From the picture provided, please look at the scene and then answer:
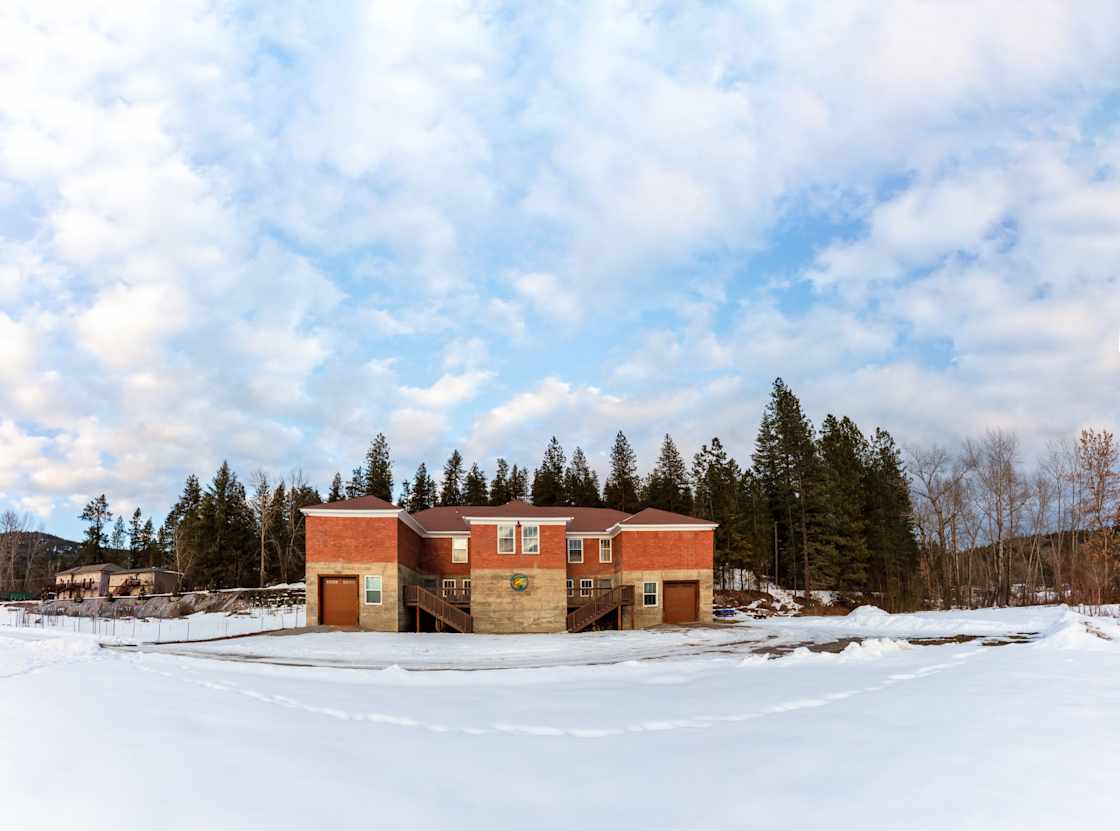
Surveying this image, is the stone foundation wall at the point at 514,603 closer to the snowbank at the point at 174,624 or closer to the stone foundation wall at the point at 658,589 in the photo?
the stone foundation wall at the point at 658,589

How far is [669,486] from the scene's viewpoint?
84.7m

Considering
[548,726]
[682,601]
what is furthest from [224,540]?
[548,726]

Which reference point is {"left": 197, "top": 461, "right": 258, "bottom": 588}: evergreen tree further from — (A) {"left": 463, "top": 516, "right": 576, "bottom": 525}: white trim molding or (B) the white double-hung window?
(A) {"left": 463, "top": 516, "right": 576, "bottom": 525}: white trim molding

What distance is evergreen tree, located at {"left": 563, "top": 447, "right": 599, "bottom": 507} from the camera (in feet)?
286

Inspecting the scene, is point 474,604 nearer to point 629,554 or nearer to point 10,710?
point 629,554

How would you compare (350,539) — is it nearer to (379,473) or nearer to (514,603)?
(514,603)

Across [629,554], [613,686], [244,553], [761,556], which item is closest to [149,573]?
[244,553]

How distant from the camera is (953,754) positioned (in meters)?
7.43

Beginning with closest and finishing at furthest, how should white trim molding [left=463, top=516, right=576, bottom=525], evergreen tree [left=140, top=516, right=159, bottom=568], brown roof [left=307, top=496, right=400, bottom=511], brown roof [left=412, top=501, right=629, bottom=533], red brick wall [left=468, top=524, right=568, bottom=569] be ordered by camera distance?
brown roof [left=307, top=496, right=400, bottom=511], red brick wall [left=468, top=524, right=568, bottom=569], white trim molding [left=463, top=516, right=576, bottom=525], brown roof [left=412, top=501, right=629, bottom=533], evergreen tree [left=140, top=516, right=159, bottom=568]

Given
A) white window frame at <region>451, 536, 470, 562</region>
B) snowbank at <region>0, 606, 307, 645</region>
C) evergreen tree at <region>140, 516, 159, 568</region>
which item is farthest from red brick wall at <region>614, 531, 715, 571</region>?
evergreen tree at <region>140, 516, 159, 568</region>

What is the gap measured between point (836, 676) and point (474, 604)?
2654cm

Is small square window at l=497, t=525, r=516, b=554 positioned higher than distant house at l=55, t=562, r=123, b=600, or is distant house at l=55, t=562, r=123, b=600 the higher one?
small square window at l=497, t=525, r=516, b=554

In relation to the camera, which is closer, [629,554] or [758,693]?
[758,693]

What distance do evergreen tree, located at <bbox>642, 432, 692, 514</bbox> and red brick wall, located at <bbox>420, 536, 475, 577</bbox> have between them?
4148 centimetres
